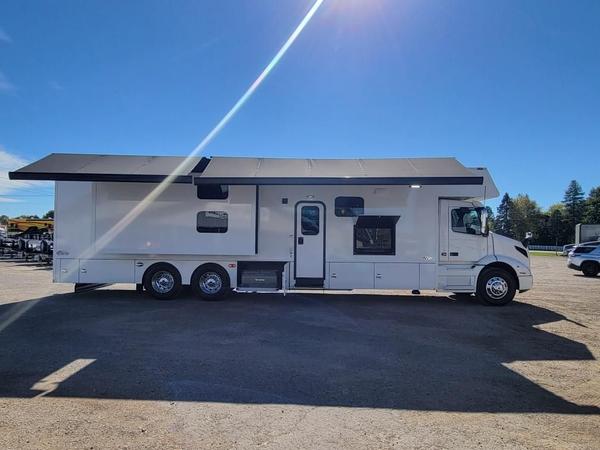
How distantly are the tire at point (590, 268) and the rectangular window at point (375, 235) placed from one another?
15.5 m

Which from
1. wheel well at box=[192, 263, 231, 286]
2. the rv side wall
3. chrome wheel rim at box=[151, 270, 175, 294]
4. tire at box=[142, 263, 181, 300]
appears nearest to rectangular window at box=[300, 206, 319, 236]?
the rv side wall

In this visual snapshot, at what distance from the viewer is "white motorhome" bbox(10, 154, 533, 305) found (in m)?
10.4

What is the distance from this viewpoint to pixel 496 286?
1074 centimetres

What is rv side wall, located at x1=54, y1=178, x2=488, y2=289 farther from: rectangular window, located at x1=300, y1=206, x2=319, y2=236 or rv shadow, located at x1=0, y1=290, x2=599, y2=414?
rv shadow, located at x1=0, y1=290, x2=599, y2=414

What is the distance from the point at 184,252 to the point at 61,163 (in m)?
3.78

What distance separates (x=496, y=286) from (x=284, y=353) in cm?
669

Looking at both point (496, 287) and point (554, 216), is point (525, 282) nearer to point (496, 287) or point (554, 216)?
point (496, 287)

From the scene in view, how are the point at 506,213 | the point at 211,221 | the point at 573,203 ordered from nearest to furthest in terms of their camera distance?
the point at 211,221
the point at 573,203
the point at 506,213

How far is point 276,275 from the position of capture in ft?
34.8

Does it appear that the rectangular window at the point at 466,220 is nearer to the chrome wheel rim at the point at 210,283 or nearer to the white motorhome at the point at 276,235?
the white motorhome at the point at 276,235

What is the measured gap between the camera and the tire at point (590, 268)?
20.9 m

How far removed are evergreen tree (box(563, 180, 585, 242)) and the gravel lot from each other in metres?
121

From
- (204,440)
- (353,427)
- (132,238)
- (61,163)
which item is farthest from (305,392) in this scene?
(61,163)

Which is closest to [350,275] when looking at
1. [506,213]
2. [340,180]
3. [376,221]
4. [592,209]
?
[376,221]
